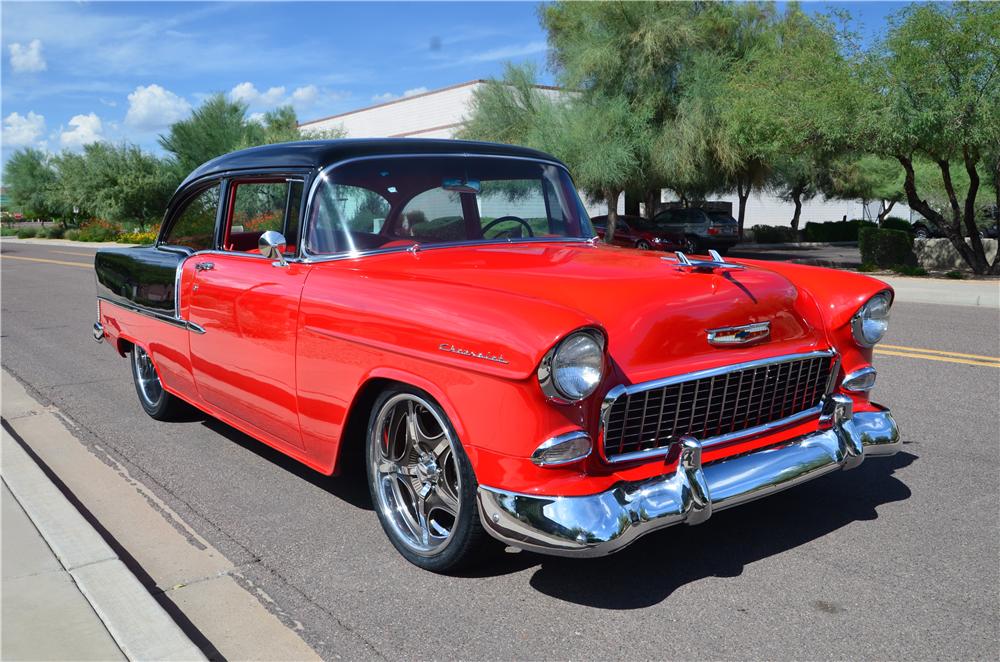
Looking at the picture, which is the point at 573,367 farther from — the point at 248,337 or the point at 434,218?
the point at 248,337

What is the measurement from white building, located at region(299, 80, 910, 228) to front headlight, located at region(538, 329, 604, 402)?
3564 cm

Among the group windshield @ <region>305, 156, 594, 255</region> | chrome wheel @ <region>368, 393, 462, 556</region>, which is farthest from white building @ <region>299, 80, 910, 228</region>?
chrome wheel @ <region>368, 393, 462, 556</region>

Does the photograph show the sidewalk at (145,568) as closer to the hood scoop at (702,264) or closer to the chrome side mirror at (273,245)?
the chrome side mirror at (273,245)

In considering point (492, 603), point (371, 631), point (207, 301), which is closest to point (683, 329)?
point (492, 603)

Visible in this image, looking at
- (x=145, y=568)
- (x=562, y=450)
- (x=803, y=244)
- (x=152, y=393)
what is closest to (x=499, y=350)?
(x=562, y=450)

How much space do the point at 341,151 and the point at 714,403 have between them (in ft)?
7.08

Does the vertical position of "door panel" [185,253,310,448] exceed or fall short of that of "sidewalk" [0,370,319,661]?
it exceeds it

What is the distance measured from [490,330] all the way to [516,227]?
172 centimetres

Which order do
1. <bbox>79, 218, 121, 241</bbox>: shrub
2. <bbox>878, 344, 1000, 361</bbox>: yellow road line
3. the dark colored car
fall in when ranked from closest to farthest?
<bbox>878, 344, 1000, 361</bbox>: yellow road line
the dark colored car
<bbox>79, 218, 121, 241</bbox>: shrub

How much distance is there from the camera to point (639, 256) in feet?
13.5

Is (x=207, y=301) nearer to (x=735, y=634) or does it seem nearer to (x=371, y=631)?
(x=371, y=631)

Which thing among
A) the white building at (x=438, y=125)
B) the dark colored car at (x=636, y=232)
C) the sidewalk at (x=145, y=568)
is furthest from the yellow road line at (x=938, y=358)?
the white building at (x=438, y=125)

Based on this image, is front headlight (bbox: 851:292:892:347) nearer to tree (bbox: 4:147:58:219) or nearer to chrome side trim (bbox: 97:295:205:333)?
chrome side trim (bbox: 97:295:205:333)

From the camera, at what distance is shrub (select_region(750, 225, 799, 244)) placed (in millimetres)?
39125
